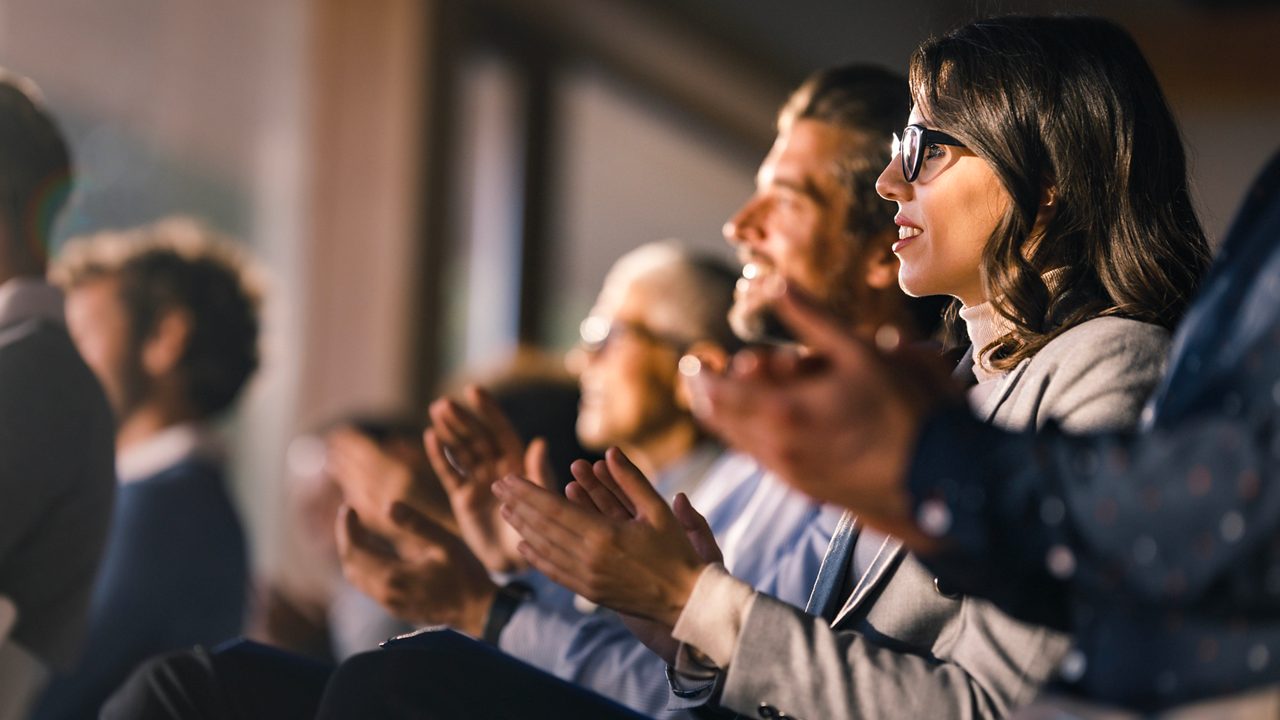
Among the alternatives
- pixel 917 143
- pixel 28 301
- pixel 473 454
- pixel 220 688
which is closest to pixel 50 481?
pixel 28 301

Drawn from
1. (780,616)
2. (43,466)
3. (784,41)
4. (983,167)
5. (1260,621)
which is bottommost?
(784,41)

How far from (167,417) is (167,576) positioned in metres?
0.35

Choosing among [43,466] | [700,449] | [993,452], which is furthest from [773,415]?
[700,449]

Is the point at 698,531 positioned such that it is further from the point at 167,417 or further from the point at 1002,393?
the point at 167,417

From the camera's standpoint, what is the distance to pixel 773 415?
0.75 metres

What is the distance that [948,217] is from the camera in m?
1.09

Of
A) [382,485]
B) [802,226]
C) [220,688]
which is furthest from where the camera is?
[382,485]

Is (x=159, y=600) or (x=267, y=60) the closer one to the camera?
(x=159, y=600)

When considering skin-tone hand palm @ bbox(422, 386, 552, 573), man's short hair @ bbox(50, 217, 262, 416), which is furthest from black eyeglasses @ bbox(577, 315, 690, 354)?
skin-tone hand palm @ bbox(422, 386, 552, 573)

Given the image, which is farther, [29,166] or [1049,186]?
[29,166]

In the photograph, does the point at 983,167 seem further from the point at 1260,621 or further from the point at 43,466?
the point at 43,466

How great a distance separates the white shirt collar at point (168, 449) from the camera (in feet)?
8.11

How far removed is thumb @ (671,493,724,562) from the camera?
1.11 meters

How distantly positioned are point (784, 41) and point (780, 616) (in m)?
6.31
